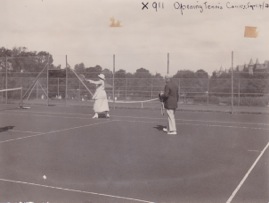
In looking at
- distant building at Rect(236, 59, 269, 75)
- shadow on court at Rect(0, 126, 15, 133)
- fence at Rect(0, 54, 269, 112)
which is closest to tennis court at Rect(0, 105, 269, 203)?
shadow on court at Rect(0, 126, 15, 133)

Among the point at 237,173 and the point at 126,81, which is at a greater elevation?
the point at 126,81

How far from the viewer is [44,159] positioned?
811 centimetres

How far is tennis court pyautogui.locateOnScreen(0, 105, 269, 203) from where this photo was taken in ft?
19.0

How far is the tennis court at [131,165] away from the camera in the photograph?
5777 millimetres

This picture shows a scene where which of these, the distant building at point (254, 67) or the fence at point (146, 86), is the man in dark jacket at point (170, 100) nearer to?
the fence at point (146, 86)

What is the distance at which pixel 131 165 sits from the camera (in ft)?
24.8

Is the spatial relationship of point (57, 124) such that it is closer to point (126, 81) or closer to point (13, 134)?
point (13, 134)

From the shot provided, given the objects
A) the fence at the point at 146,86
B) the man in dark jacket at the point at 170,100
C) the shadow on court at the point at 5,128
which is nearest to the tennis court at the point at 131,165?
the shadow on court at the point at 5,128

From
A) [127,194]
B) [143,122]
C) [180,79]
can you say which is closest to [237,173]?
[127,194]

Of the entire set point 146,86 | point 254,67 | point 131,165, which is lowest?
point 131,165

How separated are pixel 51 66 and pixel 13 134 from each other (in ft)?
46.8

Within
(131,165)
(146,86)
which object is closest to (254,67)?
(146,86)

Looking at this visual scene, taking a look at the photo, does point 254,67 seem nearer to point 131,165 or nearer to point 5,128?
point 5,128

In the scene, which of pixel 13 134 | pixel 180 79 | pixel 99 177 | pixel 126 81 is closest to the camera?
pixel 99 177
